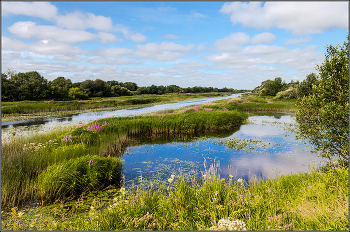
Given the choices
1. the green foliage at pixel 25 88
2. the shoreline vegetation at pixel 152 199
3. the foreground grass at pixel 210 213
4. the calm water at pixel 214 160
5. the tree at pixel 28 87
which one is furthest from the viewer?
the tree at pixel 28 87

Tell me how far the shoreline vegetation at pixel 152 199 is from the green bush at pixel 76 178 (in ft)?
0.12

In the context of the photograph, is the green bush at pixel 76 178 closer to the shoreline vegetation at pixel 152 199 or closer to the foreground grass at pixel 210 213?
the shoreline vegetation at pixel 152 199

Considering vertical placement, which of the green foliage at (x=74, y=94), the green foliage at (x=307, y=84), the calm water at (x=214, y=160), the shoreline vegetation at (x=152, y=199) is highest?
the green foliage at (x=307, y=84)

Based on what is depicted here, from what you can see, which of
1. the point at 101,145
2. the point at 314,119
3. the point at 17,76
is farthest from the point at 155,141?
the point at 17,76

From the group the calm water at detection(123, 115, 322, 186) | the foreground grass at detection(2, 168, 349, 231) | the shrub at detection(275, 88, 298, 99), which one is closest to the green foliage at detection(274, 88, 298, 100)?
the shrub at detection(275, 88, 298, 99)

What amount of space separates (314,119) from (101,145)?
10.6 metres

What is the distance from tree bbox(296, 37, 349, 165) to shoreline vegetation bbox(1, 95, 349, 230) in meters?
0.95

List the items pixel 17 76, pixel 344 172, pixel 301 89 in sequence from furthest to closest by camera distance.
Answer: pixel 17 76, pixel 301 89, pixel 344 172

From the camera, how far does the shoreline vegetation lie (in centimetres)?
394

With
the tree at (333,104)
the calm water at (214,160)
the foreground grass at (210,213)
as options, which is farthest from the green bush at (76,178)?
the tree at (333,104)

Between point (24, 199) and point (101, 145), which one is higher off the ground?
point (101, 145)

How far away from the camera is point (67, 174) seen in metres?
6.66

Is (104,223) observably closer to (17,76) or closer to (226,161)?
(226,161)

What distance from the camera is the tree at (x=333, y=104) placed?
20.2 feet
